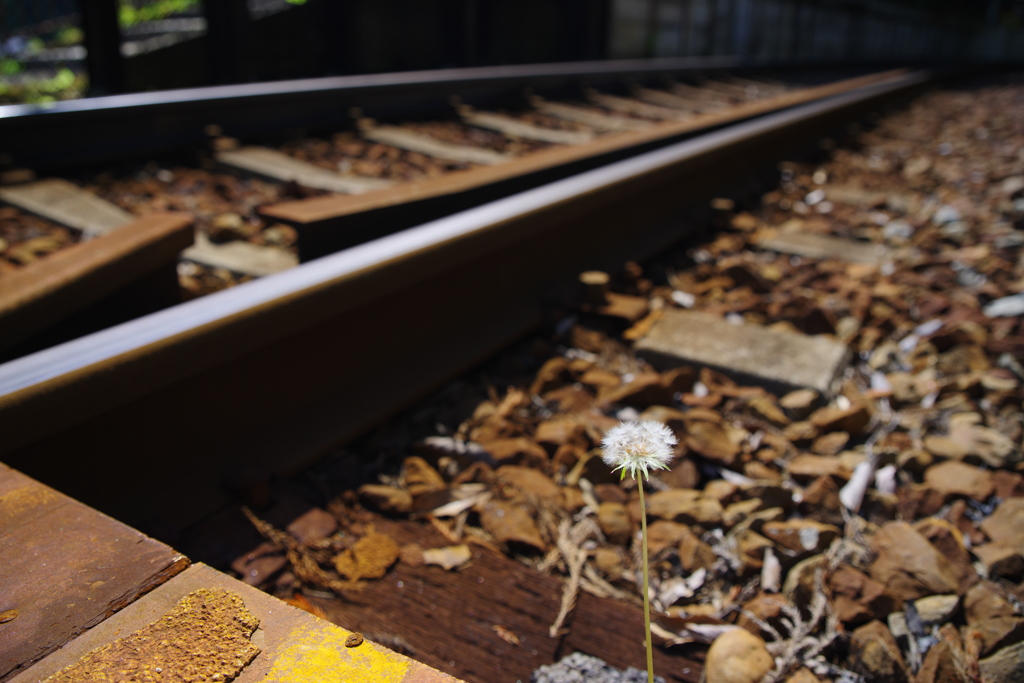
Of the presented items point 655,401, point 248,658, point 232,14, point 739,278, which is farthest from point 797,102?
point 248,658

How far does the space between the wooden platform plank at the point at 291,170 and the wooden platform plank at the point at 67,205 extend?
84 cm

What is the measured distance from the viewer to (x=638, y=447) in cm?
98

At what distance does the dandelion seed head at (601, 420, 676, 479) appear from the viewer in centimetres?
95

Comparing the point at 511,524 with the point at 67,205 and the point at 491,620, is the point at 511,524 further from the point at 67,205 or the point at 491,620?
the point at 67,205

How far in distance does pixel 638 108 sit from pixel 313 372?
683 cm

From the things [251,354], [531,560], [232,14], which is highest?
[232,14]

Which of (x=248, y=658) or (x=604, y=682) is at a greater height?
(x=248, y=658)

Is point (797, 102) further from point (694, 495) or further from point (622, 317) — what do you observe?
point (694, 495)

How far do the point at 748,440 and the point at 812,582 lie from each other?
59 centimetres

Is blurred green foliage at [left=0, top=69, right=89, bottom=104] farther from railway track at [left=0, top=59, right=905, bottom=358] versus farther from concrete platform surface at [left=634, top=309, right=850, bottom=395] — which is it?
concrete platform surface at [left=634, top=309, right=850, bottom=395]

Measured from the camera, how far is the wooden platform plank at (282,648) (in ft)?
2.72

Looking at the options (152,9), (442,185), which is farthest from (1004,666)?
(152,9)

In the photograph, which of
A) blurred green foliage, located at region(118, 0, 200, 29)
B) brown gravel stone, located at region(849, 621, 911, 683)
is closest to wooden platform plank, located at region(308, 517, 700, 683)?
brown gravel stone, located at region(849, 621, 911, 683)

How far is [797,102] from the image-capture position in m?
7.36
